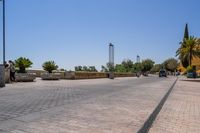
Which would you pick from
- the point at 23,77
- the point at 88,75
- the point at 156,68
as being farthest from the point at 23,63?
the point at 156,68

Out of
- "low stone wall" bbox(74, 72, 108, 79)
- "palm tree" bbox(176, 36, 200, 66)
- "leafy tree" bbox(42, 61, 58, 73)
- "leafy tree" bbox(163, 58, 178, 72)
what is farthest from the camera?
"leafy tree" bbox(163, 58, 178, 72)

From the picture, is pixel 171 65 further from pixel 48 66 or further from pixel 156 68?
pixel 48 66

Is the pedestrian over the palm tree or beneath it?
beneath

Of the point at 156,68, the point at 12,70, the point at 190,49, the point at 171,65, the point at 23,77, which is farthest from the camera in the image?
the point at 156,68

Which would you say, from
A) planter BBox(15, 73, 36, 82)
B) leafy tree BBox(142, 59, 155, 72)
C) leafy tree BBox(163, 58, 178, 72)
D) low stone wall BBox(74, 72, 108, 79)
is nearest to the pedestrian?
planter BBox(15, 73, 36, 82)

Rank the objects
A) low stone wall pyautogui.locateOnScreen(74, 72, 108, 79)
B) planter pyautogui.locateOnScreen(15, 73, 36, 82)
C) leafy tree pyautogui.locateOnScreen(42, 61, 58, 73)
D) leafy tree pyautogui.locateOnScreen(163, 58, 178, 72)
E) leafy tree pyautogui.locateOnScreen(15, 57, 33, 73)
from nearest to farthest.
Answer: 1. planter pyautogui.locateOnScreen(15, 73, 36, 82)
2. leafy tree pyautogui.locateOnScreen(15, 57, 33, 73)
3. low stone wall pyautogui.locateOnScreen(74, 72, 108, 79)
4. leafy tree pyautogui.locateOnScreen(42, 61, 58, 73)
5. leafy tree pyautogui.locateOnScreen(163, 58, 178, 72)

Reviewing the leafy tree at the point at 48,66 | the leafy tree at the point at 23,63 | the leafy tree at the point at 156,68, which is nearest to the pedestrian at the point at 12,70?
the leafy tree at the point at 23,63

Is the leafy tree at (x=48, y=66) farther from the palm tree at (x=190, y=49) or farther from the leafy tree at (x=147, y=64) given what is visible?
the leafy tree at (x=147, y=64)

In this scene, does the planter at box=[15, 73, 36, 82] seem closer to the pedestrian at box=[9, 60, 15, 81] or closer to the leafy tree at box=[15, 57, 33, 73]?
the pedestrian at box=[9, 60, 15, 81]

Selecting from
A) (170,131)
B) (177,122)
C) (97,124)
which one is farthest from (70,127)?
(177,122)

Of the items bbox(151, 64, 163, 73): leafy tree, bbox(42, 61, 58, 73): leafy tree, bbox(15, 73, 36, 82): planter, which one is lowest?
bbox(15, 73, 36, 82): planter

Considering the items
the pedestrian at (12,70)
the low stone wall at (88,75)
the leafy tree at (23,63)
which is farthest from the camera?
the low stone wall at (88,75)

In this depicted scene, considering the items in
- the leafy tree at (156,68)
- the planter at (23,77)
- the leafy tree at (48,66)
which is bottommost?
the planter at (23,77)

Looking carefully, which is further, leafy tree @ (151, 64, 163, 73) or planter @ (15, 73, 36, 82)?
leafy tree @ (151, 64, 163, 73)
